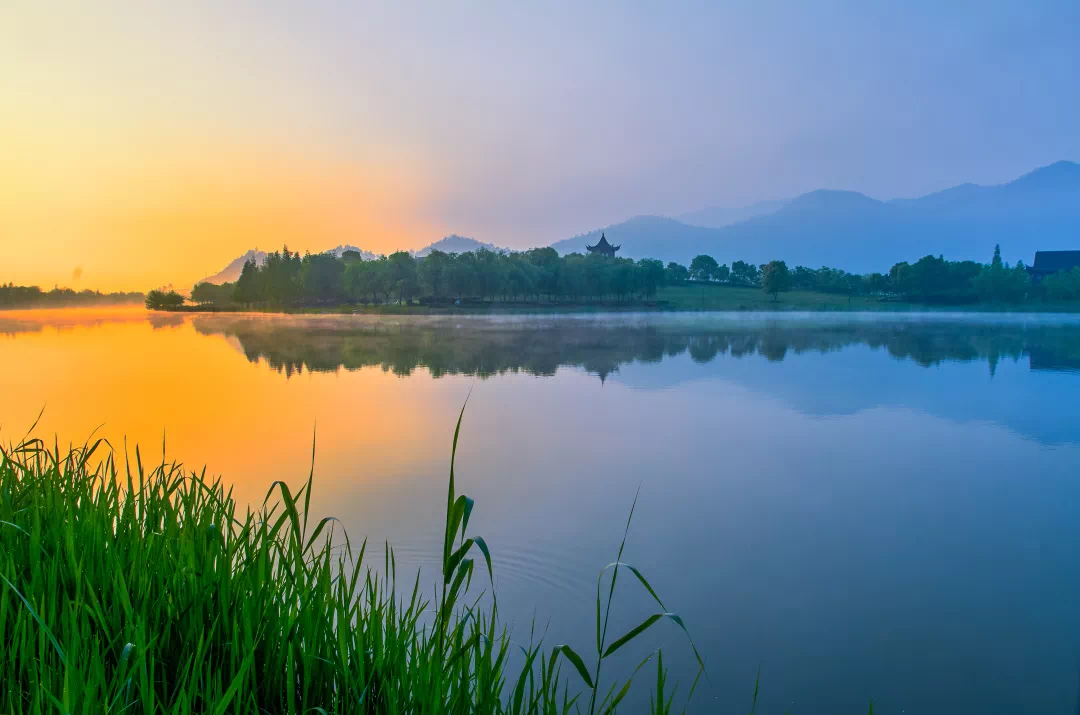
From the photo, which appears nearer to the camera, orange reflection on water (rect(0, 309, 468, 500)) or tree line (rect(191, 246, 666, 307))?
orange reflection on water (rect(0, 309, 468, 500))

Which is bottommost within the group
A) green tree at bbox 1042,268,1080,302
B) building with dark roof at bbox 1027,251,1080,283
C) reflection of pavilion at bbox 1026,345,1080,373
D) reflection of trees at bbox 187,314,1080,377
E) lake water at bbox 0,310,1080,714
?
lake water at bbox 0,310,1080,714

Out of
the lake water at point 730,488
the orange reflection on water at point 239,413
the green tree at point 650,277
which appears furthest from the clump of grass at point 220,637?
the green tree at point 650,277

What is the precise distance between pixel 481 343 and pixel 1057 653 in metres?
18.1

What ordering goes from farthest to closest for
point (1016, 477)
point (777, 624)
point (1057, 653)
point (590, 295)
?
1. point (590, 295)
2. point (1016, 477)
3. point (777, 624)
4. point (1057, 653)

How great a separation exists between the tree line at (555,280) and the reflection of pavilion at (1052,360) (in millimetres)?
37627

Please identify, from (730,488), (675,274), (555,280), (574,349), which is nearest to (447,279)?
(555,280)

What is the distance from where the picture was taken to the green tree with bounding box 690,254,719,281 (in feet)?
221

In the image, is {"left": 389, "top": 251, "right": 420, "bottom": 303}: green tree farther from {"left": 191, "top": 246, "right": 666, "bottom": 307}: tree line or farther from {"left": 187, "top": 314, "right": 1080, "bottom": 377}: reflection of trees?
{"left": 187, "top": 314, "right": 1080, "bottom": 377}: reflection of trees

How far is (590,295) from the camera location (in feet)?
192

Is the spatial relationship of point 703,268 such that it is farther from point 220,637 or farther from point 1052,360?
point 220,637

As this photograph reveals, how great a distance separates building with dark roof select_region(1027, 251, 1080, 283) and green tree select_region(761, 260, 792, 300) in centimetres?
1950

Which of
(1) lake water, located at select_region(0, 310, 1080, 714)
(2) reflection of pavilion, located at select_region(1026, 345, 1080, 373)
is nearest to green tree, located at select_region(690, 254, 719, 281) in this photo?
(2) reflection of pavilion, located at select_region(1026, 345, 1080, 373)

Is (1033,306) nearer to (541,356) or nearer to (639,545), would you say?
(541,356)

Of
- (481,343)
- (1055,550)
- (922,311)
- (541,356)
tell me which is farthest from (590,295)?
(1055,550)
